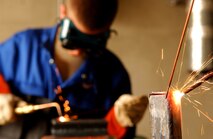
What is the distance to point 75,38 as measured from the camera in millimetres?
1078

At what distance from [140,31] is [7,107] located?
478mm

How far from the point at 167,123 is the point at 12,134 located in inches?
29.3

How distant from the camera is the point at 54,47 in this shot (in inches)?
44.3

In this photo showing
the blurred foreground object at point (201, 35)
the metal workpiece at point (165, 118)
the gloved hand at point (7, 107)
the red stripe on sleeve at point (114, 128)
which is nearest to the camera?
the metal workpiece at point (165, 118)

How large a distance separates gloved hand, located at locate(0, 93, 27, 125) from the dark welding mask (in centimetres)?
22

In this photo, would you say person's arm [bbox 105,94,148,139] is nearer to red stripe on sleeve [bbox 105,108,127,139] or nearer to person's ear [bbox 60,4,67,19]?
red stripe on sleeve [bbox 105,108,127,139]

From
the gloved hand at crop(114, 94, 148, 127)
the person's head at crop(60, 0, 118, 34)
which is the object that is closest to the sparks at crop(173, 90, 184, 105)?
the gloved hand at crop(114, 94, 148, 127)

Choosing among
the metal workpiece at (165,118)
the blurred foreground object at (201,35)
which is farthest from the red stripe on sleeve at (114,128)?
the metal workpiece at (165,118)

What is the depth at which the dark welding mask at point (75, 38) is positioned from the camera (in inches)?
42.3

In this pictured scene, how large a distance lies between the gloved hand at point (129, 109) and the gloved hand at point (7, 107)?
0.25 metres

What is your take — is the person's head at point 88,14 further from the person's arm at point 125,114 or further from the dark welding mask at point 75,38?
the person's arm at point 125,114

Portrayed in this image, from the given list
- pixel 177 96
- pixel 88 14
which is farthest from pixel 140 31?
pixel 177 96

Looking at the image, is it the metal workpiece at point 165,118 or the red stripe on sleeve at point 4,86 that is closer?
the metal workpiece at point 165,118

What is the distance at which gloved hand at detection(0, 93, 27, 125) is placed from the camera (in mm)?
956
